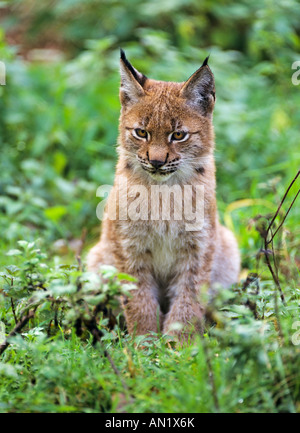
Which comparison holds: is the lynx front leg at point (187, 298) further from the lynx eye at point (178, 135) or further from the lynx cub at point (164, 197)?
the lynx eye at point (178, 135)

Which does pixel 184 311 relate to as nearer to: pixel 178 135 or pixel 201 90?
pixel 178 135

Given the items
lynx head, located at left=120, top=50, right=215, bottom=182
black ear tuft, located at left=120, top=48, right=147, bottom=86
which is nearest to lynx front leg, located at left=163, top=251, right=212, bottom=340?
lynx head, located at left=120, top=50, right=215, bottom=182

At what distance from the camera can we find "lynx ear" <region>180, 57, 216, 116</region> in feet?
13.9

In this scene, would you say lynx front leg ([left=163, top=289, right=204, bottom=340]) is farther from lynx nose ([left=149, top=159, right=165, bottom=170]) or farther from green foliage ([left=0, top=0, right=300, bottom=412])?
lynx nose ([left=149, top=159, right=165, bottom=170])

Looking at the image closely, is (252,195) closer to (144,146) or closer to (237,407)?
(144,146)

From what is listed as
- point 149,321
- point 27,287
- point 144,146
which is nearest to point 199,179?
point 144,146

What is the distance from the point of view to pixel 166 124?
420 cm

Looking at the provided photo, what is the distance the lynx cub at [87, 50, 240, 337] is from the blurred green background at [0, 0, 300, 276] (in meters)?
0.99

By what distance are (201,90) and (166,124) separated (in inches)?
16.2

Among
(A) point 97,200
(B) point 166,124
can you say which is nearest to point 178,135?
(B) point 166,124

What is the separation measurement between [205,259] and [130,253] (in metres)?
0.61

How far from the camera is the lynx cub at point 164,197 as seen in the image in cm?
425

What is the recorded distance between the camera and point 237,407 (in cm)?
297

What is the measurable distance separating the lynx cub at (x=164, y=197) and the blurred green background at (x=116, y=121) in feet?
3.24
